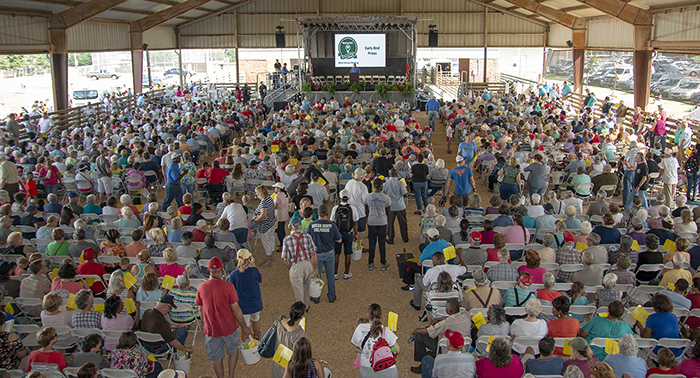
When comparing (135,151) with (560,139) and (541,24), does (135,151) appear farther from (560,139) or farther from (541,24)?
(541,24)

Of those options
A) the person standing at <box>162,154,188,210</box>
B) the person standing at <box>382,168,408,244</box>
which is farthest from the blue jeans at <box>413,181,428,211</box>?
the person standing at <box>162,154,188,210</box>

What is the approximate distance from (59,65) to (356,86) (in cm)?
1209

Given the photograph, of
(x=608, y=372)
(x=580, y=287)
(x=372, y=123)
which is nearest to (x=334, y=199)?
(x=372, y=123)

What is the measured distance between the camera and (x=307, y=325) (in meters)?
6.31

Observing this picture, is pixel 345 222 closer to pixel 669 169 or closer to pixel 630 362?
pixel 630 362

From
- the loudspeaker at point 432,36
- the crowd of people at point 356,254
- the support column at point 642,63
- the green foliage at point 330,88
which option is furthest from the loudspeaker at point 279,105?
the support column at point 642,63

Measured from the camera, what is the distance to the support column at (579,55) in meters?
25.8

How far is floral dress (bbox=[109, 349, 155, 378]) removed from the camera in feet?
13.8

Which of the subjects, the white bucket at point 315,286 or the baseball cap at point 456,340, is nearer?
the baseball cap at point 456,340

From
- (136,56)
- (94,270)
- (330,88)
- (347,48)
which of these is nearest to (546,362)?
(94,270)

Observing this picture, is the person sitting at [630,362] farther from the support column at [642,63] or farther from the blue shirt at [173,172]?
the support column at [642,63]

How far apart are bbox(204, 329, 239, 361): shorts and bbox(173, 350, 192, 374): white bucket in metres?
0.33

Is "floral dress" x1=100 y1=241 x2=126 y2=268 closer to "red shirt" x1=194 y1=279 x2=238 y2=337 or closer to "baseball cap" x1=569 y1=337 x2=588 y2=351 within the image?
"red shirt" x1=194 y1=279 x2=238 y2=337

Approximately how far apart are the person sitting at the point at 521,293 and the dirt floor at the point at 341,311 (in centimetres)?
132
